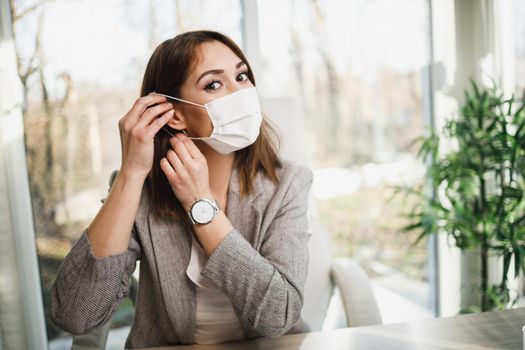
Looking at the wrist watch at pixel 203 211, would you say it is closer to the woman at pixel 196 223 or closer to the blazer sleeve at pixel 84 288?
the woman at pixel 196 223

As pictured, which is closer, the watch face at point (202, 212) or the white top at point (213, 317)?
the watch face at point (202, 212)

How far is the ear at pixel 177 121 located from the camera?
3.97 ft

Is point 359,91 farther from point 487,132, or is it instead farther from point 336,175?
point 487,132

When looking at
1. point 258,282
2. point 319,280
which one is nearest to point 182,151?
point 258,282

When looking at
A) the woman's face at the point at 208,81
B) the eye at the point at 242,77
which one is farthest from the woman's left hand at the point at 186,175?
the eye at the point at 242,77

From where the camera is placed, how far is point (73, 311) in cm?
101

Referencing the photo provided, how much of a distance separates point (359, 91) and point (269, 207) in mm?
1565

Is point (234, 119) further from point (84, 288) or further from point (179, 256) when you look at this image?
point (84, 288)

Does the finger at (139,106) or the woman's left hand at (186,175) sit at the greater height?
the finger at (139,106)

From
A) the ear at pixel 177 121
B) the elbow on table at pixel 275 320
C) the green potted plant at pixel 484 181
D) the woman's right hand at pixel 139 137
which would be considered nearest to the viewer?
the elbow on table at pixel 275 320

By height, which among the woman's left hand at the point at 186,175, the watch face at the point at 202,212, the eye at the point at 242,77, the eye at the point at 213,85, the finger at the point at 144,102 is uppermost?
the eye at the point at 242,77

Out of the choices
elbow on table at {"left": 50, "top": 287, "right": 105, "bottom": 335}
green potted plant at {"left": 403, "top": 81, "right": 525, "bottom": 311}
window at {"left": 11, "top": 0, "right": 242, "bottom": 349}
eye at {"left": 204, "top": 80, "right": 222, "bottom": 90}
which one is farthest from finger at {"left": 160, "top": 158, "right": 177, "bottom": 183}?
green potted plant at {"left": 403, "top": 81, "right": 525, "bottom": 311}

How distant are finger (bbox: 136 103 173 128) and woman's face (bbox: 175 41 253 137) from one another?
2.2 inches

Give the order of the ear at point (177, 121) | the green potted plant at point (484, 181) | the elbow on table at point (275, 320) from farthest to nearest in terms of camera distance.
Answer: the green potted plant at point (484, 181) → the ear at point (177, 121) → the elbow on table at point (275, 320)
